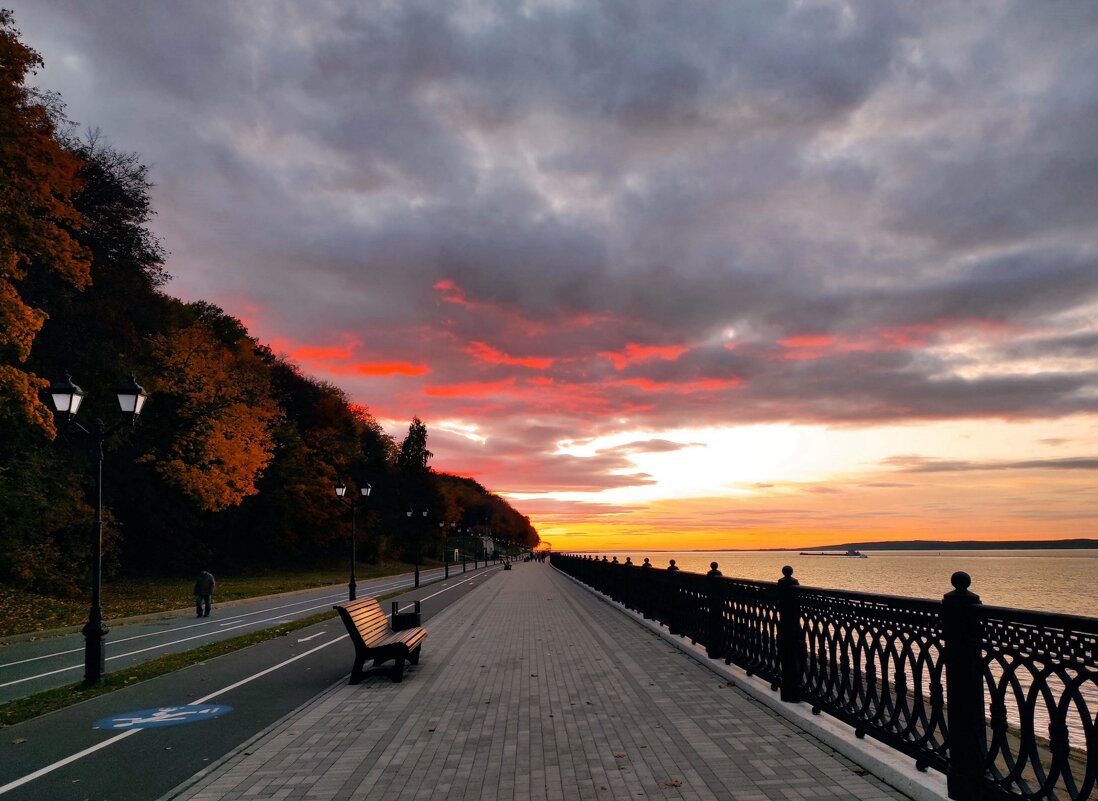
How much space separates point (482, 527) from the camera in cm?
18112

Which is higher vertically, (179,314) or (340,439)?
(179,314)

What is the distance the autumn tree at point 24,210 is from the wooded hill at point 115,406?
0.05 meters

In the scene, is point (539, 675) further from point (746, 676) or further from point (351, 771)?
point (351, 771)

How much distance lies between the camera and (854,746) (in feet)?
19.1

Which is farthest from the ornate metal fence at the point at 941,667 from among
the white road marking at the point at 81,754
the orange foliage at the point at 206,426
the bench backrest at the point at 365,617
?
the orange foliage at the point at 206,426

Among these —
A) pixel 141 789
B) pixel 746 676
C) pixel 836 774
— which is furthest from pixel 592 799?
pixel 746 676

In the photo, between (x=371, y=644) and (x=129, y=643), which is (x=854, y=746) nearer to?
(x=371, y=644)

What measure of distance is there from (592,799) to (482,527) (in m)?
179

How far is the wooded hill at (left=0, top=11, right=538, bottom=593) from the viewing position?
21.3m

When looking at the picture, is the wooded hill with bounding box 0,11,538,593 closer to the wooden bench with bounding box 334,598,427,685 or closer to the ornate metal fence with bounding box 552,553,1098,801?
the wooden bench with bounding box 334,598,427,685

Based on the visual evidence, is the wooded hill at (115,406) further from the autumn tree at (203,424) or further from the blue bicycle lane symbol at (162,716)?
the blue bicycle lane symbol at (162,716)

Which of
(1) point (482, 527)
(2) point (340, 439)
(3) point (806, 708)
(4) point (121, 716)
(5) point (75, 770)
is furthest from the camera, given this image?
(1) point (482, 527)

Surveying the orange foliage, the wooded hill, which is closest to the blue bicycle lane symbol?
the wooded hill

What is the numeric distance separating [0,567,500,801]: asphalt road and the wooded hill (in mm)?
13459
